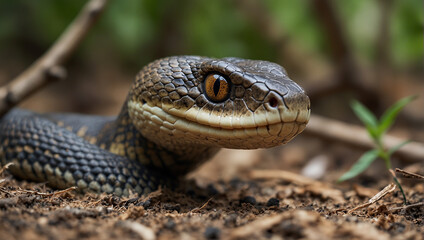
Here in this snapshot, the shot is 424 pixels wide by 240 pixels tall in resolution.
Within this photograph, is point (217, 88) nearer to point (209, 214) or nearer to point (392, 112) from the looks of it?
point (209, 214)

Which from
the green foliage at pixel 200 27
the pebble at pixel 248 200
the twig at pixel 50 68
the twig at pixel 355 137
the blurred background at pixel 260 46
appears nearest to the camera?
the pebble at pixel 248 200

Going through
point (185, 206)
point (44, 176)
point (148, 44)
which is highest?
point (148, 44)

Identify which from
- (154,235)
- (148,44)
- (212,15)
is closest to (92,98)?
(148,44)

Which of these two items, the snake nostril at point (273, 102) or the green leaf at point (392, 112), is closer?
the snake nostril at point (273, 102)

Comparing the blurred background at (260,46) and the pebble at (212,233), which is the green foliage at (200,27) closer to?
the blurred background at (260,46)

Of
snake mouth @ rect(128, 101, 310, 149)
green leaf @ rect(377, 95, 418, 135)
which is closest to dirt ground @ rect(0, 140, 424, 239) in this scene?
snake mouth @ rect(128, 101, 310, 149)

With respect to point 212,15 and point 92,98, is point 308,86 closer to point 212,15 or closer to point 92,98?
point 212,15

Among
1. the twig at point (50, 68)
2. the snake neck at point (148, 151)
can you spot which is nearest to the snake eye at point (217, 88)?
the snake neck at point (148, 151)
